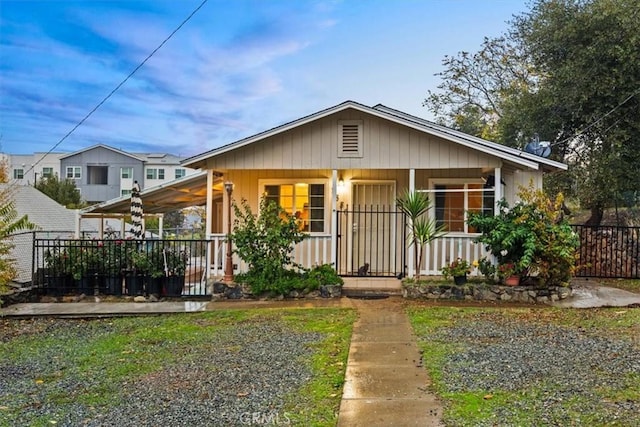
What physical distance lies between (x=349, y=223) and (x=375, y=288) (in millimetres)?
2411

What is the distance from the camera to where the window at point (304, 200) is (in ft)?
41.1

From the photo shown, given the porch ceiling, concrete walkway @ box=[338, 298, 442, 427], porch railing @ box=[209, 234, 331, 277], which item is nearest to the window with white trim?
porch railing @ box=[209, 234, 331, 277]

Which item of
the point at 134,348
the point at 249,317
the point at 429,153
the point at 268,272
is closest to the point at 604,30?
the point at 429,153

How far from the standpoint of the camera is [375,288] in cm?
1066

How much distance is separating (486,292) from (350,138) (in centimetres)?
452

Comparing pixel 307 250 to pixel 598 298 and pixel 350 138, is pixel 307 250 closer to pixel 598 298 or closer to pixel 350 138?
pixel 350 138

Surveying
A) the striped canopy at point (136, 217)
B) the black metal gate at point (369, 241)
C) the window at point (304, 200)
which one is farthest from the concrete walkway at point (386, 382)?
the striped canopy at point (136, 217)

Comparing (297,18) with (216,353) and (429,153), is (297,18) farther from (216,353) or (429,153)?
(216,353)

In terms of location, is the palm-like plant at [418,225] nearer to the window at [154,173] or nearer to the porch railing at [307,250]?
the porch railing at [307,250]

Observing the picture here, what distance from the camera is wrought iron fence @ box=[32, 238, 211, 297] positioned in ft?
34.2

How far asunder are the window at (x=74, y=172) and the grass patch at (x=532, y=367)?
41846 mm

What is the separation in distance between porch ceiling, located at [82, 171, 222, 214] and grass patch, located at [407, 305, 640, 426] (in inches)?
292

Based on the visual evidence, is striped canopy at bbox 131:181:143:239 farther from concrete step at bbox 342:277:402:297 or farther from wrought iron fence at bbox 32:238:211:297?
concrete step at bbox 342:277:402:297

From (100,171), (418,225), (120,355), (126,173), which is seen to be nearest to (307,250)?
(418,225)
